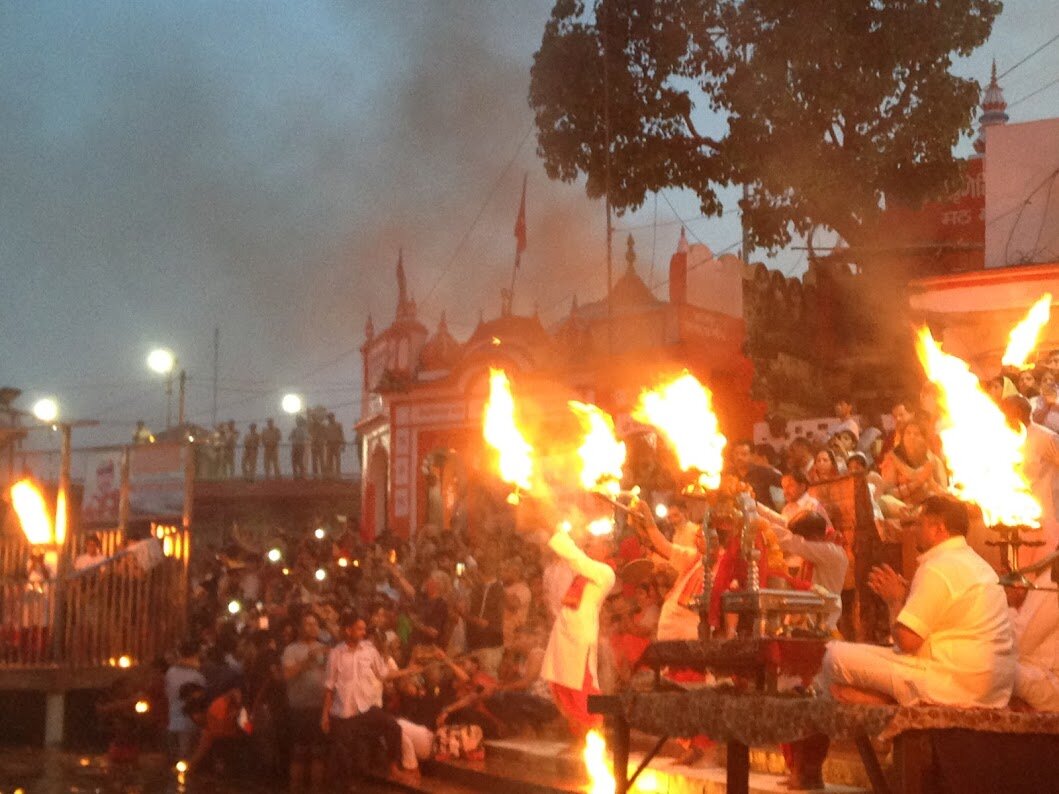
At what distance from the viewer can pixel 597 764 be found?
11719mm

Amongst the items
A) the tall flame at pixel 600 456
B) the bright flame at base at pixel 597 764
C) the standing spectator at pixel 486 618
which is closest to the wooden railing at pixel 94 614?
the standing spectator at pixel 486 618

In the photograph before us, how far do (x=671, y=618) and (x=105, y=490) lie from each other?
448 inches

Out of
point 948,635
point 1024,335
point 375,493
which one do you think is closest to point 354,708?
point 1024,335

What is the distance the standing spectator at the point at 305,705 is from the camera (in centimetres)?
1417

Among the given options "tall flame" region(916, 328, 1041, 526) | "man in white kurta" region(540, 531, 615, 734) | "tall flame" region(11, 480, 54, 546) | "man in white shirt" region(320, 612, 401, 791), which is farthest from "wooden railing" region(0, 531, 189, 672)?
"tall flame" region(916, 328, 1041, 526)

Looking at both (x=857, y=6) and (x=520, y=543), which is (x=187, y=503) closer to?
(x=520, y=543)

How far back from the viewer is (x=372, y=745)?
45.2 feet

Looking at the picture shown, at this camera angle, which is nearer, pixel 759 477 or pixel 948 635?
pixel 948 635

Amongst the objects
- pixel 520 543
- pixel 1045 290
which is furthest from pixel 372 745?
pixel 1045 290

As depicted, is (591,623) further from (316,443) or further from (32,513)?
(316,443)

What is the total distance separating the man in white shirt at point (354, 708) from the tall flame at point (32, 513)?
6496mm

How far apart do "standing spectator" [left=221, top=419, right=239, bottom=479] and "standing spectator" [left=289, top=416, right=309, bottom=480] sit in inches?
58.9

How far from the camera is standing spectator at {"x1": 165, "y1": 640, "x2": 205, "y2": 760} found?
54.5 feet

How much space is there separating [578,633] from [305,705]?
369 cm
